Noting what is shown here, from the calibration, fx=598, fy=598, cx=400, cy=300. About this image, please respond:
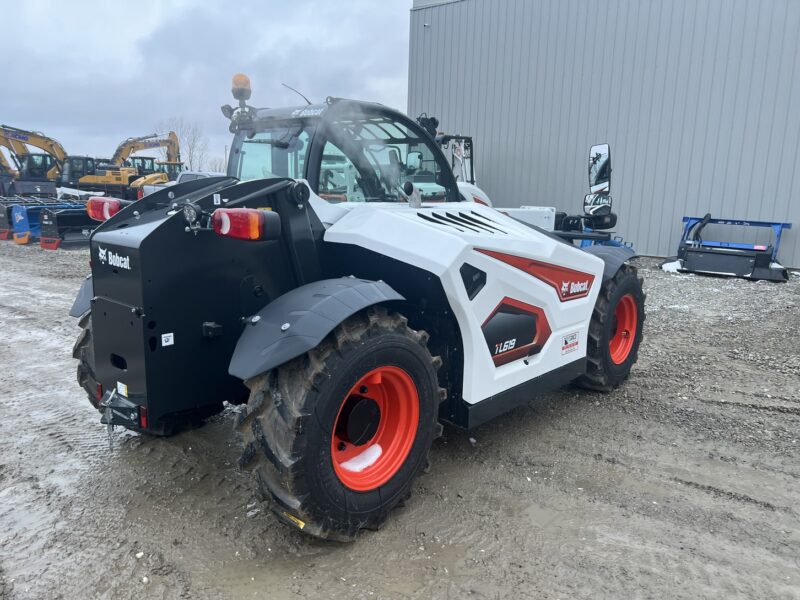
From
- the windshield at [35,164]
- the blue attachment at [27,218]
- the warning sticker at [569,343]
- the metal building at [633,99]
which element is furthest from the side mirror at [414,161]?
the windshield at [35,164]

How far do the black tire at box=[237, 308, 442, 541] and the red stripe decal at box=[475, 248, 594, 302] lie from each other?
869mm

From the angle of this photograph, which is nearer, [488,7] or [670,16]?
[670,16]

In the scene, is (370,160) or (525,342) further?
(525,342)

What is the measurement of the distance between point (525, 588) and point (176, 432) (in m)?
2.30

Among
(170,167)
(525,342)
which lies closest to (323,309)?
(525,342)

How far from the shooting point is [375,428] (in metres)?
2.93

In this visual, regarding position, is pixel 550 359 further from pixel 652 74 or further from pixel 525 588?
pixel 652 74

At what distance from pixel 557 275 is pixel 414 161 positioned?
1.16m

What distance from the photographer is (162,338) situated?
2670 millimetres

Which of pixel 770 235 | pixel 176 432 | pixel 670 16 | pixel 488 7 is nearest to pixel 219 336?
pixel 176 432

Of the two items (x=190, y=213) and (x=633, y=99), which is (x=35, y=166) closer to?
(x=633, y=99)

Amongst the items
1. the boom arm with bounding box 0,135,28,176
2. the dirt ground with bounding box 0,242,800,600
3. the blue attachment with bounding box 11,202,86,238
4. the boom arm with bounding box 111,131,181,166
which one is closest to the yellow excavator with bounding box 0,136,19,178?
the boom arm with bounding box 0,135,28,176

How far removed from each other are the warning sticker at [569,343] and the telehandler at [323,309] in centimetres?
12

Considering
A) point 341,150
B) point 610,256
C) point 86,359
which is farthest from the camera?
point 610,256
